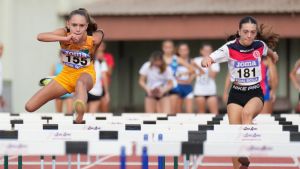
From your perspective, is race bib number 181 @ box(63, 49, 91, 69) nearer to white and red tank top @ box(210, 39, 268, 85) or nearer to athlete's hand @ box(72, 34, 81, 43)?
athlete's hand @ box(72, 34, 81, 43)

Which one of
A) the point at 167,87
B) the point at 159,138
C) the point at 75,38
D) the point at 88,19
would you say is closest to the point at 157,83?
the point at 167,87

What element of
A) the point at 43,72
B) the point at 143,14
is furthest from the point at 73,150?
the point at 43,72

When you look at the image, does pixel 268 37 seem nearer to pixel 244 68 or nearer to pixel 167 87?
pixel 244 68

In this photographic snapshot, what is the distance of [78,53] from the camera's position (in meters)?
9.87

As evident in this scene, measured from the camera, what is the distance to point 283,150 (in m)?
6.59

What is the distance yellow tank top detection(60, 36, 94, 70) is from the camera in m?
9.85

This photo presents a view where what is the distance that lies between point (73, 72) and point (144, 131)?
75.6 inches

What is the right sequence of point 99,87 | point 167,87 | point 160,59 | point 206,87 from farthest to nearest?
point 206,87
point 99,87
point 167,87
point 160,59

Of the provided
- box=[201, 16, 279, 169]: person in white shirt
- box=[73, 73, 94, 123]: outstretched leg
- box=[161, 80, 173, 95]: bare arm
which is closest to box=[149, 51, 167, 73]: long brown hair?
box=[161, 80, 173, 95]: bare arm

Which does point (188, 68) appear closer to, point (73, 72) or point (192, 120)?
point (192, 120)

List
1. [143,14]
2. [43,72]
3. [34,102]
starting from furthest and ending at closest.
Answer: [43,72] < [143,14] < [34,102]

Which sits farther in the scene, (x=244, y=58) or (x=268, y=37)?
(x=268, y=37)

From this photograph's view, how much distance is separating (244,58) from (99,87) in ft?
25.9

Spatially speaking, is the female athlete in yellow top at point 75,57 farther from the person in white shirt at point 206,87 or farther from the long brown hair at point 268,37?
the person in white shirt at point 206,87
